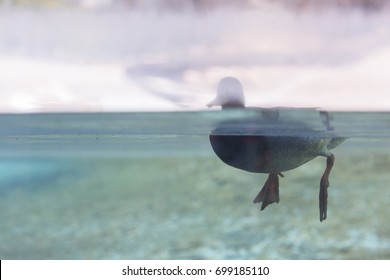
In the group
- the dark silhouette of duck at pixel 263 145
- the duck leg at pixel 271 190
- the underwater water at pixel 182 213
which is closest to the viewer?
the dark silhouette of duck at pixel 263 145

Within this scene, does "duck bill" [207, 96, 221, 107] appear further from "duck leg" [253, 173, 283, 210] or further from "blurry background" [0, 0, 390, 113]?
"duck leg" [253, 173, 283, 210]

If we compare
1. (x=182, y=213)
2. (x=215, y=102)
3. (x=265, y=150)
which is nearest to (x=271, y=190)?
(x=265, y=150)

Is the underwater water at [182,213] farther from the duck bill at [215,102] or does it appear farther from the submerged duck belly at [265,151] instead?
the duck bill at [215,102]

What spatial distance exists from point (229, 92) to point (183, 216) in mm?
1632

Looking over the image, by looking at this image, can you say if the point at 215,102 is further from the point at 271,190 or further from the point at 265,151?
the point at 271,190

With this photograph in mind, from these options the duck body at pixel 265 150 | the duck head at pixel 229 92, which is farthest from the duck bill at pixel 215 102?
the duck body at pixel 265 150

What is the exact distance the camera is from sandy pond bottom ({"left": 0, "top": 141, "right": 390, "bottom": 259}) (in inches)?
76.7

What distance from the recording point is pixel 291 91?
54 centimetres

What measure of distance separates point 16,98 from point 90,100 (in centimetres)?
6

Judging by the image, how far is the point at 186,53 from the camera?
0.51 metres

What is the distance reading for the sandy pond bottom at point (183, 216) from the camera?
1947 millimetres

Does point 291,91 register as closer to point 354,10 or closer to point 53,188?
point 354,10

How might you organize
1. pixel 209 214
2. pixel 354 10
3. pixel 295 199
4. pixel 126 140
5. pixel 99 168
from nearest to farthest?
pixel 354 10
pixel 126 140
pixel 99 168
pixel 295 199
pixel 209 214

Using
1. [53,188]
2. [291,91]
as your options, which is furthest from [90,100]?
[53,188]
